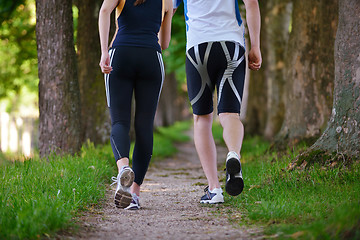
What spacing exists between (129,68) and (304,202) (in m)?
1.90

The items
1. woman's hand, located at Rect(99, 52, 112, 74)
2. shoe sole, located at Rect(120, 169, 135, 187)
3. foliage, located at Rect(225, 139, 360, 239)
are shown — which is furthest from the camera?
woman's hand, located at Rect(99, 52, 112, 74)

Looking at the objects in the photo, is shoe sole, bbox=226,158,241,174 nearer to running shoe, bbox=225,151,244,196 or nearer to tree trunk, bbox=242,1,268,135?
running shoe, bbox=225,151,244,196

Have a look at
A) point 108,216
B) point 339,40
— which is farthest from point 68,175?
point 339,40

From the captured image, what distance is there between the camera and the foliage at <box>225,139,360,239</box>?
299cm

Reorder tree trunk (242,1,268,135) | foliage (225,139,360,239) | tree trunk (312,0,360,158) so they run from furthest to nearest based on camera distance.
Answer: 1. tree trunk (242,1,268,135)
2. tree trunk (312,0,360,158)
3. foliage (225,139,360,239)

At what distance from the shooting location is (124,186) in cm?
419

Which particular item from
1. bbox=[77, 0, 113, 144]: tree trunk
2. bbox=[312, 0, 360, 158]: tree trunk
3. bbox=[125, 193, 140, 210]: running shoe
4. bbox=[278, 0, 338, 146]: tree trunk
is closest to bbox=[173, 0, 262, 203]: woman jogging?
bbox=[125, 193, 140, 210]: running shoe

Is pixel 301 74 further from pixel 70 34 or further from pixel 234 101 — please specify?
pixel 234 101

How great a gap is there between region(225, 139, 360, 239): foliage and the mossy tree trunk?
16.1 feet

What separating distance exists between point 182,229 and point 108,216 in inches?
33.6

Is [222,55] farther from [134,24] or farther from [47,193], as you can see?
[47,193]

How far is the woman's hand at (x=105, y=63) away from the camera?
4.29m

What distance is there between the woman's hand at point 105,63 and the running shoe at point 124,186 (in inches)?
34.4

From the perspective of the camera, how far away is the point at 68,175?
5.29 meters
